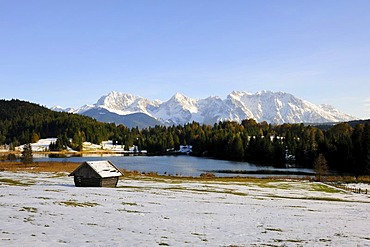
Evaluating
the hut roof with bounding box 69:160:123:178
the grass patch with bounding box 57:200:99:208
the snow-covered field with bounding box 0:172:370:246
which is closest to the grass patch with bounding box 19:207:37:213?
the snow-covered field with bounding box 0:172:370:246

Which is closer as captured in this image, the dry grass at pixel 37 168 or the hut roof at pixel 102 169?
the hut roof at pixel 102 169

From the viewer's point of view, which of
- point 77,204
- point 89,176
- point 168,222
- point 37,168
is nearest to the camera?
point 168,222

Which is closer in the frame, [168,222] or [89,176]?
[168,222]

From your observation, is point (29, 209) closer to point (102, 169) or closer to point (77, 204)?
point (77, 204)

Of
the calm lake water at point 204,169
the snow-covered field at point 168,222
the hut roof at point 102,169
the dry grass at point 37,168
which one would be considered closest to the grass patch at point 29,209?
the snow-covered field at point 168,222

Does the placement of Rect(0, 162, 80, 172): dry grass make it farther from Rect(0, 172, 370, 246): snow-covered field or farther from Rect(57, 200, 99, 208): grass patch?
Rect(57, 200, 99, 208): grass patch

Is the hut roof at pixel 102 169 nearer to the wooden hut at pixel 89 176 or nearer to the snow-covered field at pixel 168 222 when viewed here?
A: the wooden hut at pixel 89 176

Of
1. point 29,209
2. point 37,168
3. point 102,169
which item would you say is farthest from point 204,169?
point 29,209

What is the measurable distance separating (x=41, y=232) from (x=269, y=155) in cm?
16277

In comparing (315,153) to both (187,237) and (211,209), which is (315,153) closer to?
(211,209)

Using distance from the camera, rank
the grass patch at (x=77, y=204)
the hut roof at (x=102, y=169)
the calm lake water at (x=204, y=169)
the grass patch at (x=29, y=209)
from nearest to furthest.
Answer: the grass patch at (x=29, y=209) → the grass patch at (x=77, y=204) → the hut roof at (x=102, y=169) → the calm lake water at (x=204, y=169)

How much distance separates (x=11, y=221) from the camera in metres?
24.5

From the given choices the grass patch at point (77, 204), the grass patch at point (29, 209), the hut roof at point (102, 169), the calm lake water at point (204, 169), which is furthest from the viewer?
the calm lake water at point (204, 169)

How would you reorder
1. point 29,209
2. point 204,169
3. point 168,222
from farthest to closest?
point 204,169
point 29,209
point 168,222
